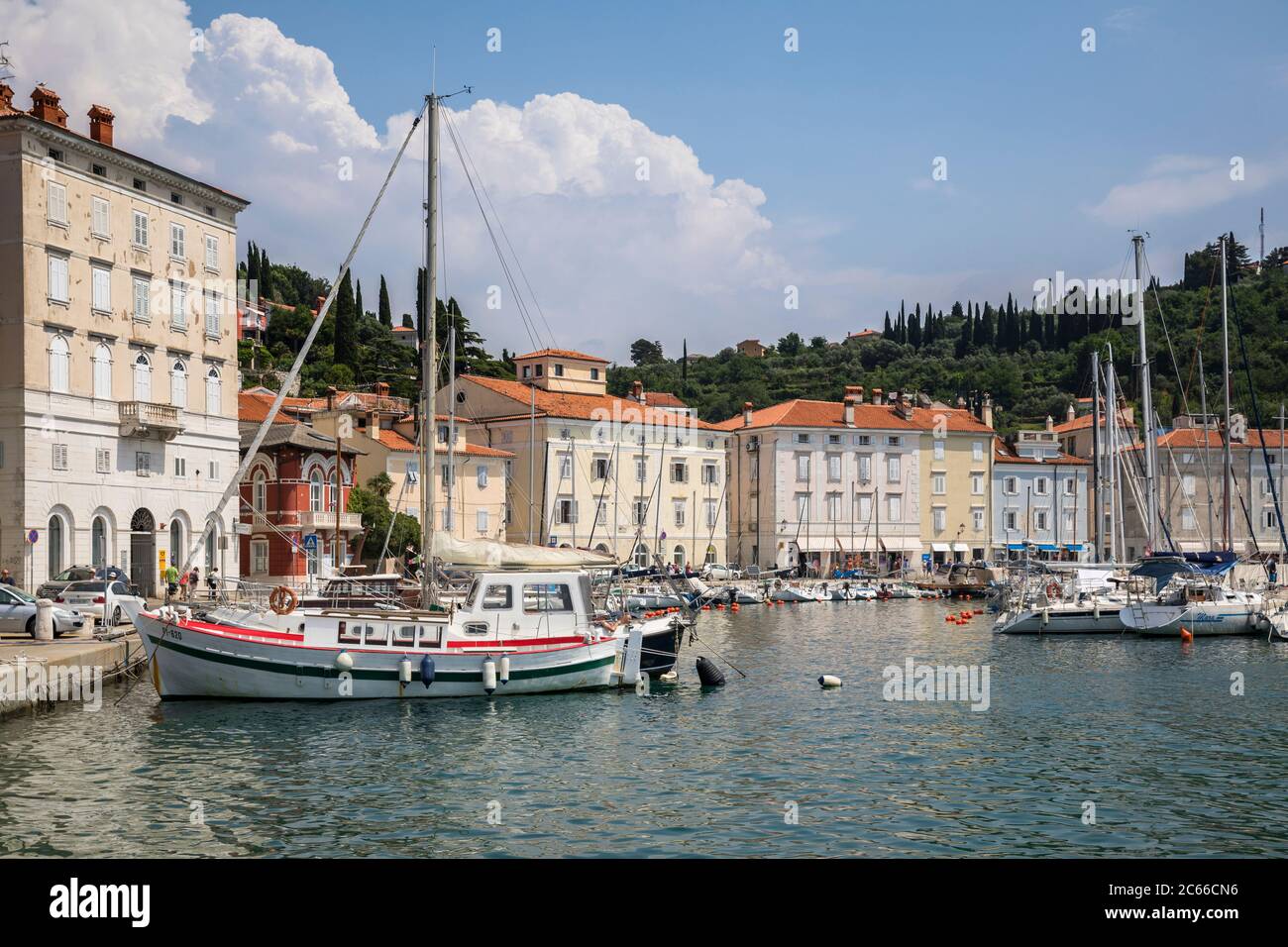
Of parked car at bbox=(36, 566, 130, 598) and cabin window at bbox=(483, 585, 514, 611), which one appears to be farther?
parked car at bbox=(36, 566, 130, 598)

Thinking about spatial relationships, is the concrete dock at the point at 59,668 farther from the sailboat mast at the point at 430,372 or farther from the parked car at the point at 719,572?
the parked car at the point at 719,572

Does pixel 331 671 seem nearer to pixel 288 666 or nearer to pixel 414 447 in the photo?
pixel 288 666

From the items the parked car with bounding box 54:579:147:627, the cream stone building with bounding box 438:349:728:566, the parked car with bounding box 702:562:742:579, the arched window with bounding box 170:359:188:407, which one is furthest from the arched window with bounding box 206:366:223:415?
the parked car with bounding box 702:562:742:579

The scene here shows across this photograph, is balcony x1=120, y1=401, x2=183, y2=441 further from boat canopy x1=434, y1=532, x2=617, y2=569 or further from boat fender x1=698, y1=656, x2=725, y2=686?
boat fender x1=698, y1=656, x2=725, y2=686

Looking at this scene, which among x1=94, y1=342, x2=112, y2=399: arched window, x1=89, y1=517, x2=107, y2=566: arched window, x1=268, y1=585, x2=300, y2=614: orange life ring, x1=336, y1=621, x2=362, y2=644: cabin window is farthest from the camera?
x1=94, y1=342, x2=112, y2=399: arched window

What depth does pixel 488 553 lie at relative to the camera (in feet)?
102

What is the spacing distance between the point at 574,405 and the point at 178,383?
3740 cm

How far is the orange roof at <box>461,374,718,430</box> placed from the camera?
3452 inches

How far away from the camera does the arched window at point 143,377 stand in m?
52.8

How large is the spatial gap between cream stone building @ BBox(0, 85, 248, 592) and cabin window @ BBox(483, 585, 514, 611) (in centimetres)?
2387

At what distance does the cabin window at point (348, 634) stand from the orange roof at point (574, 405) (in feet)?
188

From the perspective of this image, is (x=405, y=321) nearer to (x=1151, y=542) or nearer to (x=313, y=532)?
(x=313, y=532)

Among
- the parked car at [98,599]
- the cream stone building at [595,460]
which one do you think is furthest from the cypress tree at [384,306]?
the parked car at [98,599]
